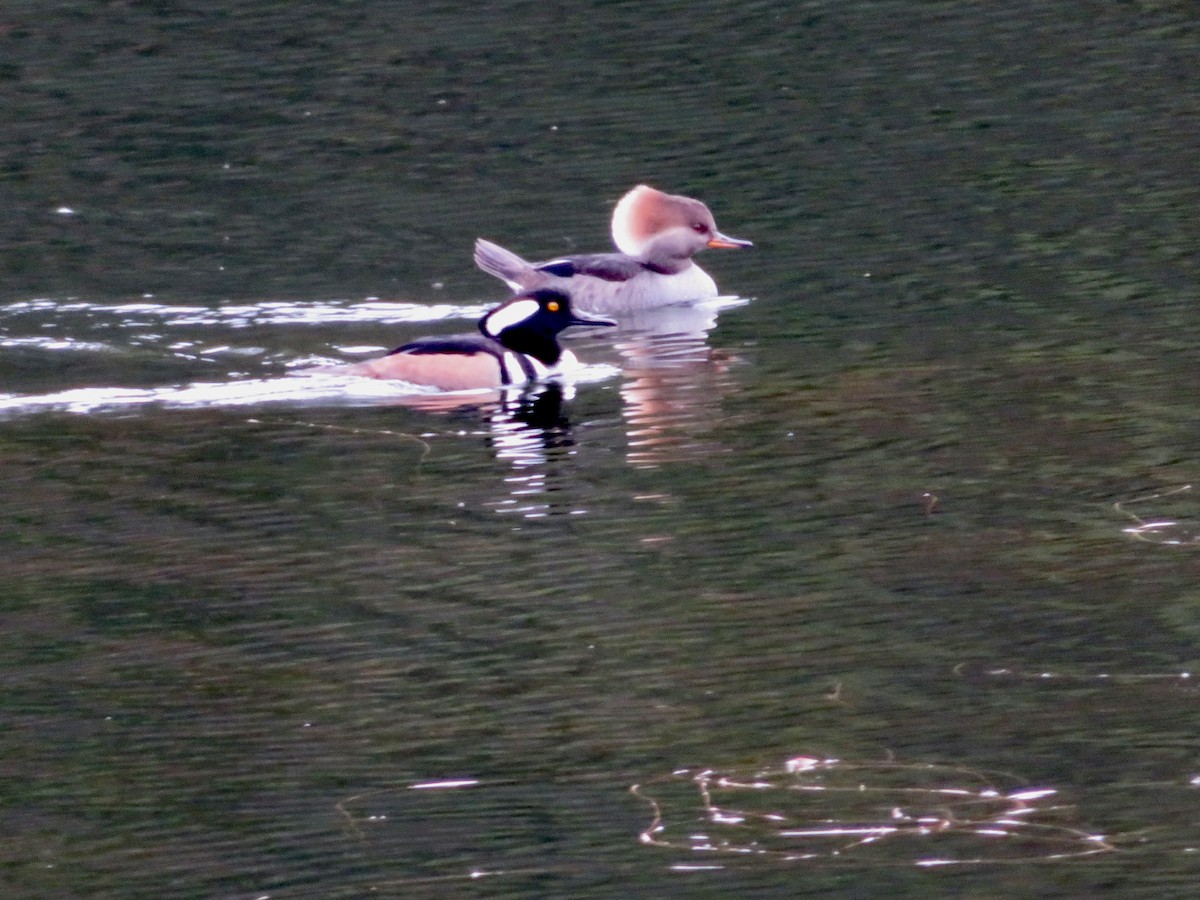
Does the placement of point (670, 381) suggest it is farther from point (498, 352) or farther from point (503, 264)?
point (503, 264)

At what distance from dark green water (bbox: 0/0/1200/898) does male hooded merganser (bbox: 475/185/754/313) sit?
0.99 feet

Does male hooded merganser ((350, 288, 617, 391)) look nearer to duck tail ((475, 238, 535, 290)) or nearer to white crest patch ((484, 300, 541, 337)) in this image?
white crest patch ((484, 300, 541, 337))

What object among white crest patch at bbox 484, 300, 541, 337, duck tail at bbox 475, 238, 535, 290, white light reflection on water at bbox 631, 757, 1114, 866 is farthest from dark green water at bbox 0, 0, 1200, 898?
white crest patch at bbox 484, 300, 541, 337

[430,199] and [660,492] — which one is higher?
[430,199]

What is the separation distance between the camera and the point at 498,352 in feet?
35.6

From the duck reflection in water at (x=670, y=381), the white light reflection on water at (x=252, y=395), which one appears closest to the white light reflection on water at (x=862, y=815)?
the duck reflection in water at (x=670, y=381)

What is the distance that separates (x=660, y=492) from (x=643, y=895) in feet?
11.0

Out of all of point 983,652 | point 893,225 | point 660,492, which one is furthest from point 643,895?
point 893,225

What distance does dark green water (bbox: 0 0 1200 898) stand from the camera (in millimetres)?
5465

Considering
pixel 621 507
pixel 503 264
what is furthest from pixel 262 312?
pixel 621 507

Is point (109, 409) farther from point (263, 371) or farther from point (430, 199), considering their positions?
point (430, 199)

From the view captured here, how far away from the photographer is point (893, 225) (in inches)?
515

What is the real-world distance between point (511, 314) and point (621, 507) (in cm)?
327

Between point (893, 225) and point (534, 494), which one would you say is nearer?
point (534, 494)
